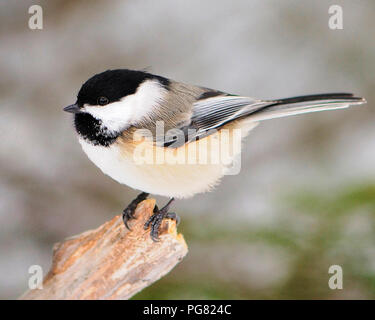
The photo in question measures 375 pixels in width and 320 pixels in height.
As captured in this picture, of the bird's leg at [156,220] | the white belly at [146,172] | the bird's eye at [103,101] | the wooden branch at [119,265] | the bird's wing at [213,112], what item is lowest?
the wooden branch at [119,265]

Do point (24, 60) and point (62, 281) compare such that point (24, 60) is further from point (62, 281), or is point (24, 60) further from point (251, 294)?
point (251, 294)

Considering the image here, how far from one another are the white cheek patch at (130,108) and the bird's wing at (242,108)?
0.33ft

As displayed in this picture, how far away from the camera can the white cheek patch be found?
1.17 m

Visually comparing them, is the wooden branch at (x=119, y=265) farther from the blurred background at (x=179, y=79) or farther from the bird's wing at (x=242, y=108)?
the blurred background at (x=179, y=79)

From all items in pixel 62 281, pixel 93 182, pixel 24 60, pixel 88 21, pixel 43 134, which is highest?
pixel 88 21

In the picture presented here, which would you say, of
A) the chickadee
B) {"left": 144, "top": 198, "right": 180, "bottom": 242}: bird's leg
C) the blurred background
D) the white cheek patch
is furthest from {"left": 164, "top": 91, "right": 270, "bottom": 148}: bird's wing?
the blurred background

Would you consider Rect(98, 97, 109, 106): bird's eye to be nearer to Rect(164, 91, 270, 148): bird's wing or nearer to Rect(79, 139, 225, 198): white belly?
Rect(79, 139, 225, 198): white belly

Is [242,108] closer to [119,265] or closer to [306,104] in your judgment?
[306,104]

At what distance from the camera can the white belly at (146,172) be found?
118 centimetres

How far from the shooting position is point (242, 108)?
133cm

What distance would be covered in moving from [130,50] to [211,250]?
105 centimetres

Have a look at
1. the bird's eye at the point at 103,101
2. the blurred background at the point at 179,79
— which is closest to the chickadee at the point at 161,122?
the bird's eye at the point at 103,101

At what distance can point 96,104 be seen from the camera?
1168 millimetres
